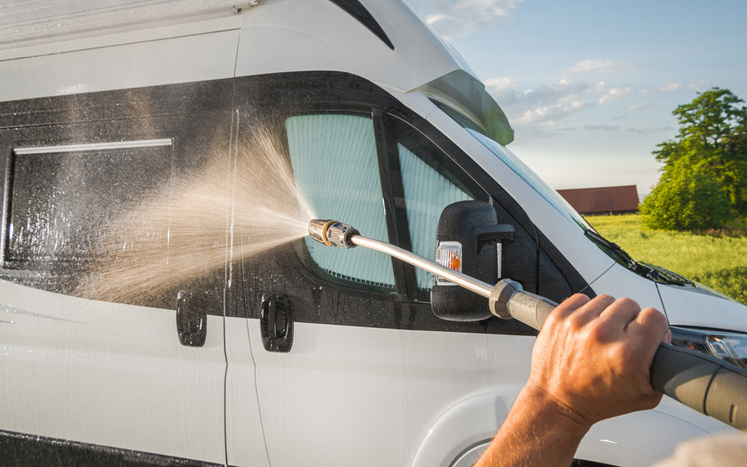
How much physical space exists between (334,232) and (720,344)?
131cm

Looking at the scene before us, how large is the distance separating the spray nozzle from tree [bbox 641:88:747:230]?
13658mm

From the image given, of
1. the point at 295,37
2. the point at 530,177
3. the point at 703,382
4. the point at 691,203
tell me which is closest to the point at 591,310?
the point at 703,382

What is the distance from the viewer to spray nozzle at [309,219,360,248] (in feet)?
5.49

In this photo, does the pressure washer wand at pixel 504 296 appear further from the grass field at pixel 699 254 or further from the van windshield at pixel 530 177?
the grass field at pixel 699 254

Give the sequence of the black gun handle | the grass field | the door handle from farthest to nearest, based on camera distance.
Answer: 1. the grass field
2. the door handle
3. the black gun handle

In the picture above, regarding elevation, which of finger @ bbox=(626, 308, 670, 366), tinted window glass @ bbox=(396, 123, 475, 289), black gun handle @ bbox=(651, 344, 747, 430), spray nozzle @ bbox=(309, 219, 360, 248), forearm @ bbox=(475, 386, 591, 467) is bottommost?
forearm @ bbox=(475, 386, 591, 467)

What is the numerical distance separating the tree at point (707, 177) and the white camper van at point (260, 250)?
13155 millimetres

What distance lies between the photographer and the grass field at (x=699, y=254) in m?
8.61

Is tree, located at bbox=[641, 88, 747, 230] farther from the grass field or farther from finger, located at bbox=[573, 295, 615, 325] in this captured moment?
finger, located at bbox=[573, 295, 615, 325]

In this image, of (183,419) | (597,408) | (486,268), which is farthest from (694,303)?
(183,419)

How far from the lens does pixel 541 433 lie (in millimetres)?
966

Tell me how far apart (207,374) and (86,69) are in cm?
157

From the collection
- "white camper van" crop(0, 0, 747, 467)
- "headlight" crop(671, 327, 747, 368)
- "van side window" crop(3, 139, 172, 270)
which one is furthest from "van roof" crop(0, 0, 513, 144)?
"headlight" crop(671, 327, 747, 368)

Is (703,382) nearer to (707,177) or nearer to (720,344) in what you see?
(720,344)
